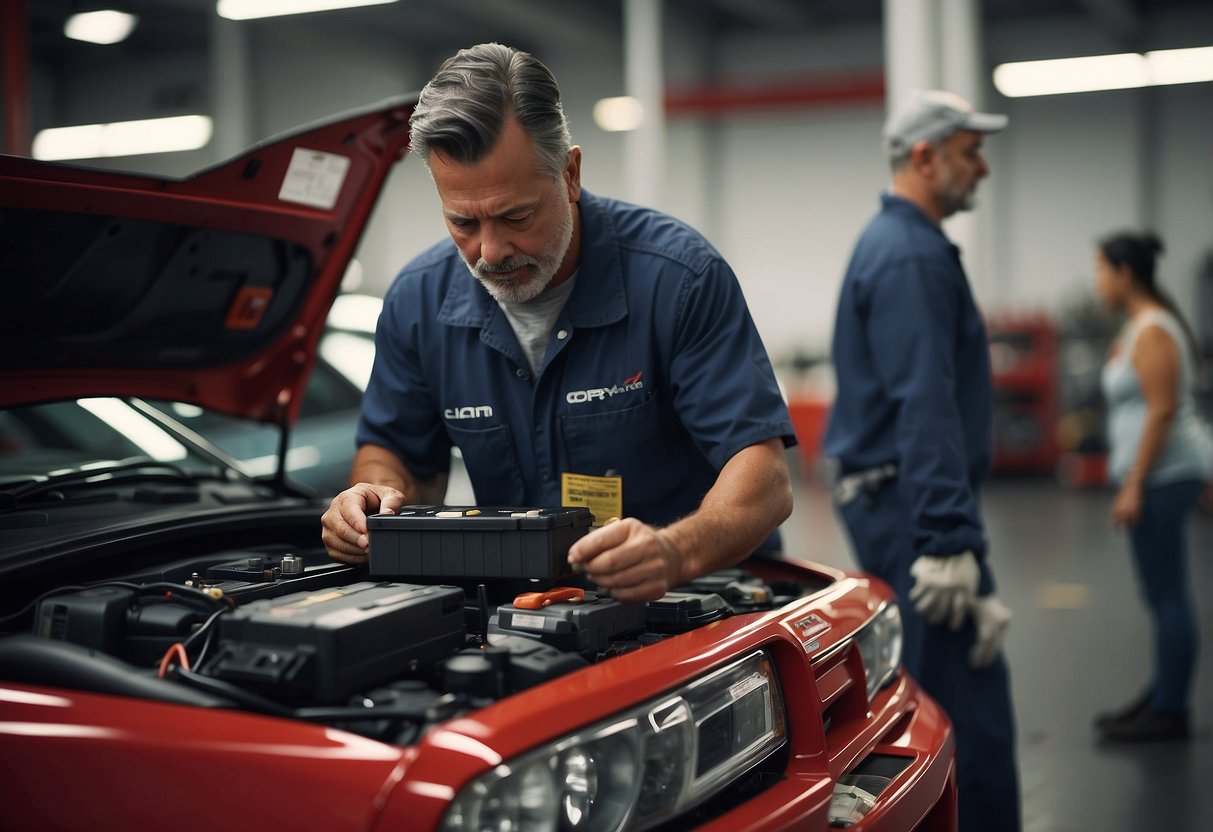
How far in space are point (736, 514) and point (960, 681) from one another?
3.56ft

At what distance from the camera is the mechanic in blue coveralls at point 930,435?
234 cm

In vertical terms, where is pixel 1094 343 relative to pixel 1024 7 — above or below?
below

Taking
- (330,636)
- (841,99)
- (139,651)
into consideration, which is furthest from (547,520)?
(841,99)

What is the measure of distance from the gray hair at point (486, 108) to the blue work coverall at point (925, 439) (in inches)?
42.5

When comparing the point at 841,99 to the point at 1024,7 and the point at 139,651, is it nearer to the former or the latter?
the point at 1024,7

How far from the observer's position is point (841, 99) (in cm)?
1230

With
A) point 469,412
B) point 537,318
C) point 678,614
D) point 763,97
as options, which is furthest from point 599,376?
point 763,97

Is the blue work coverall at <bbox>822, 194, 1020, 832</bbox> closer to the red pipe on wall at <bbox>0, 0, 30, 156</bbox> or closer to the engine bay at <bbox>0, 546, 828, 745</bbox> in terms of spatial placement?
the engine bay at <bbox>0, 546, 828, 745</bbox>

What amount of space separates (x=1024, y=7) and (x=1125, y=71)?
1325mm

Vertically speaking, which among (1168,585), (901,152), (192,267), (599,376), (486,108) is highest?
(901,152)

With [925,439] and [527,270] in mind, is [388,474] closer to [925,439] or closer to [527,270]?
[527,270]

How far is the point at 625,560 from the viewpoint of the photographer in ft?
4.52

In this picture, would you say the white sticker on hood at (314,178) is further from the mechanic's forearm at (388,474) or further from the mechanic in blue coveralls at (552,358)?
the mechanic's forearm at (388,474)

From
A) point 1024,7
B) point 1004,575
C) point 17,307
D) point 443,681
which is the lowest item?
point 1004,575
